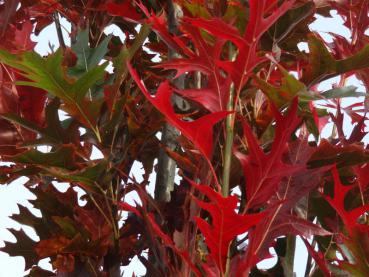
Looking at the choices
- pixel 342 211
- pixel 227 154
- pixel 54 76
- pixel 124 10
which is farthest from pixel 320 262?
pixel 124 10

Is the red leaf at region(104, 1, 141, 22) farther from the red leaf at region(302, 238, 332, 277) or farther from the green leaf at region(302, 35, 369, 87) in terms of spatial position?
the red leaf at region(302, 238, 332, 277)

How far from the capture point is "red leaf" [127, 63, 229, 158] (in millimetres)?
771

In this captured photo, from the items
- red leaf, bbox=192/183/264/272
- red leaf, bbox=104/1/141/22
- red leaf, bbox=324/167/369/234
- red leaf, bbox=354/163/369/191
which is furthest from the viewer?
red leaf, bbox=104/1/141/22

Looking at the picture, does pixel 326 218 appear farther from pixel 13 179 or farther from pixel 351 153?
pixel 13 179

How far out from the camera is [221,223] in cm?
74

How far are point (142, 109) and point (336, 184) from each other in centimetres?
34

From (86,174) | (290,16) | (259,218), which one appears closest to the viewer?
(259,218)

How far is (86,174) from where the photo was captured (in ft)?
2.87

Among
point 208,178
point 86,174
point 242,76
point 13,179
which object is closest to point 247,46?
point 242,76

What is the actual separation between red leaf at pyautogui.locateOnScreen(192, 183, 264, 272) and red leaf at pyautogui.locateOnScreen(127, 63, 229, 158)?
0.08 m

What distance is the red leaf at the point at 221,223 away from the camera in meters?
0.73

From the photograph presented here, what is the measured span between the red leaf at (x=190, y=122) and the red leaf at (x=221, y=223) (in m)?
0.08

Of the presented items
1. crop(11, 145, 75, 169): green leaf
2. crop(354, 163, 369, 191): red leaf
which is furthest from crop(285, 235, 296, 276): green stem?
crop(11, 145, 75, 169): green leaf

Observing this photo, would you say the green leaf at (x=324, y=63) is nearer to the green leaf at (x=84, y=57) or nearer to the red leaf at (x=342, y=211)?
the red leaf at (x=342, y=211)
